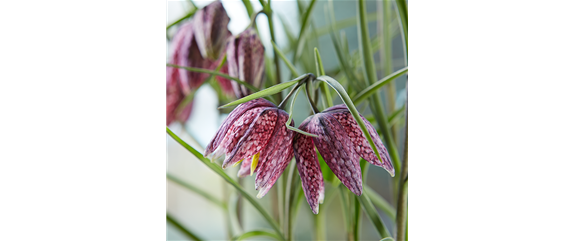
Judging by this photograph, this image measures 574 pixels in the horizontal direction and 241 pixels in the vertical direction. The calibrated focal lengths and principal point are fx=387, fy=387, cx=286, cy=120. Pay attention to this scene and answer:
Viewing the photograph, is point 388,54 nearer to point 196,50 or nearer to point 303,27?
point 303,27

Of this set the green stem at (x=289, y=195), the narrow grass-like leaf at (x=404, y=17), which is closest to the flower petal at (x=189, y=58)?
the green stem at (x=289, y=195)

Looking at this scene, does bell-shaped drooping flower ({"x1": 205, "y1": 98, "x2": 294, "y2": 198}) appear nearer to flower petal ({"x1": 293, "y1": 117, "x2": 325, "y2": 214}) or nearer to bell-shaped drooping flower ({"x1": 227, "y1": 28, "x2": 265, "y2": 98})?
flower petal ({"x1": 293, "y1": 117, "x2": 325, "y2": 214})

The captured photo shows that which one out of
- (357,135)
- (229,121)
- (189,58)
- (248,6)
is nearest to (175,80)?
(189,58)

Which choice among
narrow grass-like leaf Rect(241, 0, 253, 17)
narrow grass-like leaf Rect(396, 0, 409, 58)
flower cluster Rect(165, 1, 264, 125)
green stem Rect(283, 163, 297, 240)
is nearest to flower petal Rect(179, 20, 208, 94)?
flower cluster Rect(165, 1, 264, 125)

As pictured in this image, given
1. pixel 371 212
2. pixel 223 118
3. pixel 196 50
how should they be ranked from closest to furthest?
1. pixel 371 212
2. pixel 196 50
3. pixel 223 118
